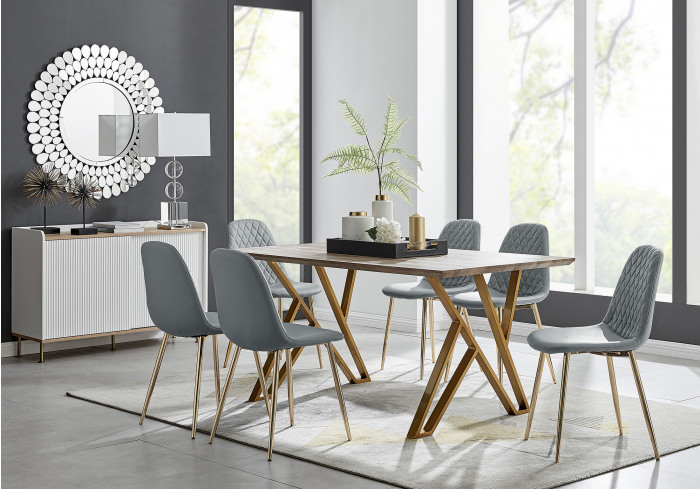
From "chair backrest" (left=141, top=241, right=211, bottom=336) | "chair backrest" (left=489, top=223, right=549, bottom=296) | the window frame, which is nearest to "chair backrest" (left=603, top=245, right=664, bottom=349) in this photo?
"chair backrest" (left=489, top=223, right=549, bottom=296)

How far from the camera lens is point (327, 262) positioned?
4617 mm

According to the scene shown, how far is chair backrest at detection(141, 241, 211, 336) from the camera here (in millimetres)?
4320

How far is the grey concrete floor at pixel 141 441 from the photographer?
12.3 ft

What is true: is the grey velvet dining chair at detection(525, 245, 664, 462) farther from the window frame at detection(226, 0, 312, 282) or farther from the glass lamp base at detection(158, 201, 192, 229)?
the window frame at detection(226, 0, 312, 282)

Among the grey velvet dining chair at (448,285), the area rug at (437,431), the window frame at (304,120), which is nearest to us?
the area rug at (437,431)

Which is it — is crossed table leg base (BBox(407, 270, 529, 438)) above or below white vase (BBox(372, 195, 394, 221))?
below

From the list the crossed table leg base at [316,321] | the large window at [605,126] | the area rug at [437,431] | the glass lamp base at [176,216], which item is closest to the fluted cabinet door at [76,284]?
the glass lamp base at [176,216]

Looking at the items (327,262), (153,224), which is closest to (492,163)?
(153,224)

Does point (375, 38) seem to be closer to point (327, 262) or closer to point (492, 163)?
point (492, 163)

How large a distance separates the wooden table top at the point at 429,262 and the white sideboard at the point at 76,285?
5.31ft

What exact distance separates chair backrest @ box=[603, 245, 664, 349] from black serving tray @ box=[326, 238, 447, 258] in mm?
898

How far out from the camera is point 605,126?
10.4 metres

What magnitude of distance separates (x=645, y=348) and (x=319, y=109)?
3173 millimetres

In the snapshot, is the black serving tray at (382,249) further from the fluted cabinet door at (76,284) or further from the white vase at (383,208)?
the fluted cabinet door at (76,284)
